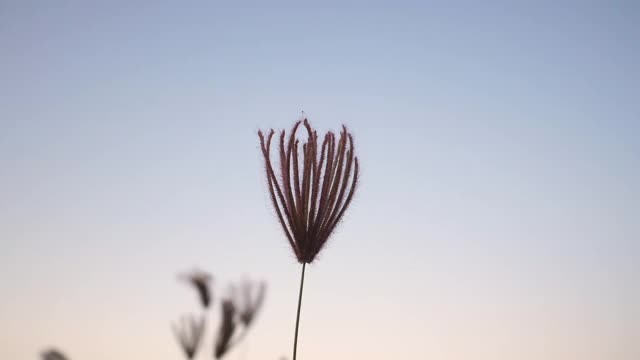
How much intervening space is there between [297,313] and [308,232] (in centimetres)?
79

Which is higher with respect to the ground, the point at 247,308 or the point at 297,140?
the point at 297,140

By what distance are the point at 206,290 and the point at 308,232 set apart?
73.7 inches

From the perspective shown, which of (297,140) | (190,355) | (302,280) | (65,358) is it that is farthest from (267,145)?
(65,358)

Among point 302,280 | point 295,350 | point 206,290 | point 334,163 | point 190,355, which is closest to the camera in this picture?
point 190,355

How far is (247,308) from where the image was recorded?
3922 mm

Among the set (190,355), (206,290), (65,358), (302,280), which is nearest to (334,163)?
(302,280)

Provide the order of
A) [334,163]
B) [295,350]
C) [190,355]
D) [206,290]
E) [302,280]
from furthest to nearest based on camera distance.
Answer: [334,163], [302,280], [295,350], [206,290], [190,355]

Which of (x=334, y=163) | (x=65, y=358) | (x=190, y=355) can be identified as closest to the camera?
(x=65, y=358)

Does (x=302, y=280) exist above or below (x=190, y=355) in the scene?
above

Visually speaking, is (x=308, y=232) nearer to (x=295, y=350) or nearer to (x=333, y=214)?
(x=333, y=214)

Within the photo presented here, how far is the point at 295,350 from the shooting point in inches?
203

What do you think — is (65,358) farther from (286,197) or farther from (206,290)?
(286,197)

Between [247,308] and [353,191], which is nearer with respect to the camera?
[247,308]

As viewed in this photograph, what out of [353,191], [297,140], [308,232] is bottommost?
[308,232]
